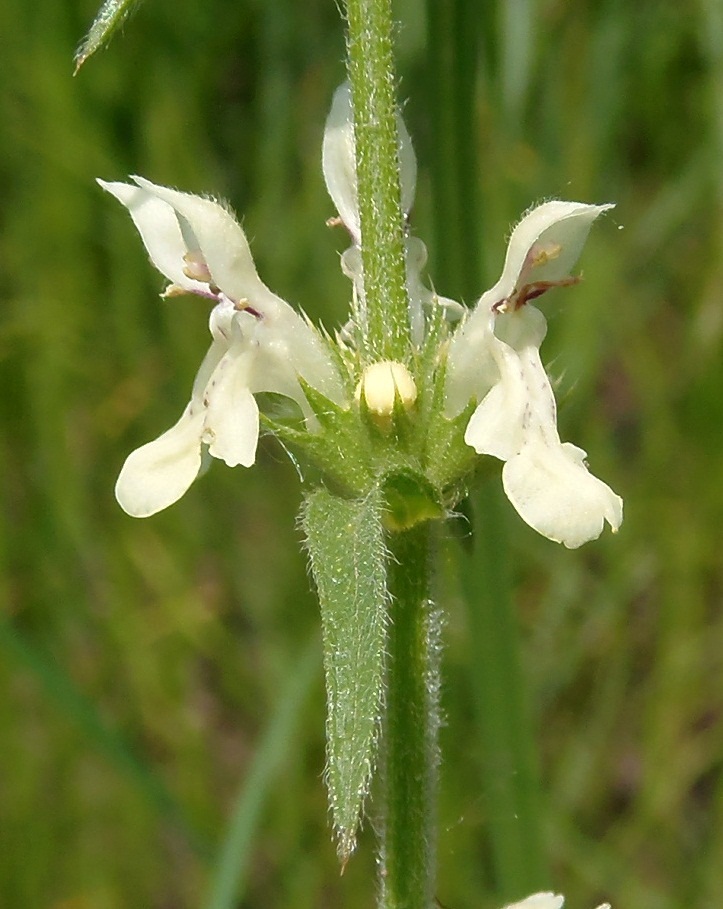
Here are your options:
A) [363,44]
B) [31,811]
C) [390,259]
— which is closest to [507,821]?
[390,259]

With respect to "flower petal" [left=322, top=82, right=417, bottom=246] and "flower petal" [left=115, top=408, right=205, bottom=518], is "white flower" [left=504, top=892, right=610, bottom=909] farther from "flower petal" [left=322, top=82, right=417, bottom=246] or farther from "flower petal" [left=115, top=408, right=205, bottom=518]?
"flower petal" [left=322, top=82, right=417, bottom=246]

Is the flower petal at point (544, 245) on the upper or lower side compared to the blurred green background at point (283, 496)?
upper

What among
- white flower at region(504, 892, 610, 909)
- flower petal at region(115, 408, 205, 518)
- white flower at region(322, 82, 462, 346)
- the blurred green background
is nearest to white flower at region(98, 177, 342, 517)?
flower petal at region(115, 408, 205, 518)

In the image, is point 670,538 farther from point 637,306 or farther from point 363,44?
point 363,44

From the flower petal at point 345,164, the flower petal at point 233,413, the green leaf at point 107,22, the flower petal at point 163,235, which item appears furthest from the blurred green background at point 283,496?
the green leaf at point 107,22

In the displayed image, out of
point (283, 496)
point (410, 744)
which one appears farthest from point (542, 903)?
point (283, 496)

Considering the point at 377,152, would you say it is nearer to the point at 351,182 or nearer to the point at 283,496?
the point at 351,182

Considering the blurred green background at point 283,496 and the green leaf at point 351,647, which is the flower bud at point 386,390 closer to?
the green leaf at point 351,647
